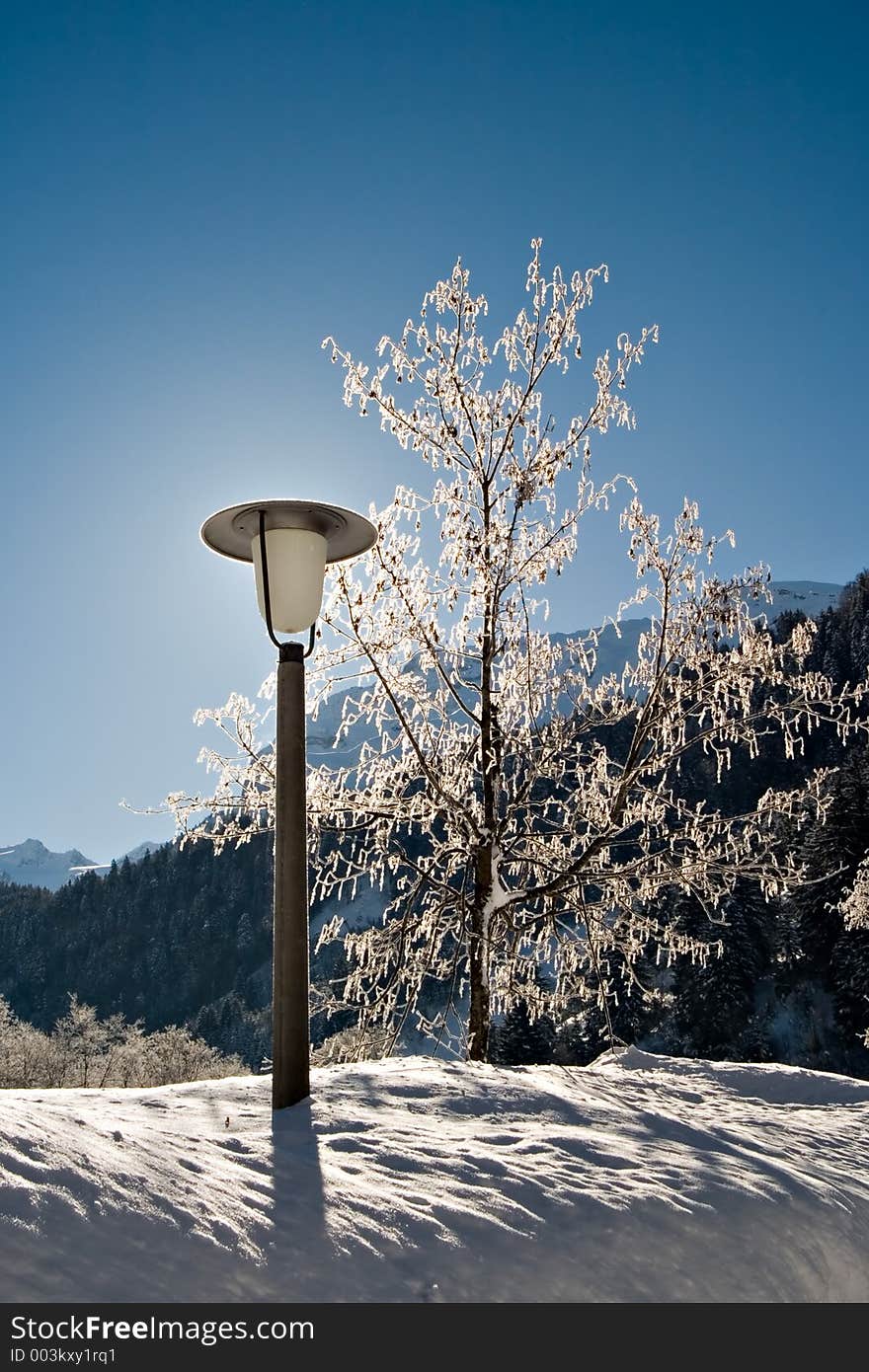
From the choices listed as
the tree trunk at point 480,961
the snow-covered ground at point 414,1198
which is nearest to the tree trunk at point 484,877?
the tree trunk at point 480,961

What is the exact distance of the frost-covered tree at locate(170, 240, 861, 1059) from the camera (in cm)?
648

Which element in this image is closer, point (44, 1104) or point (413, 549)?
point (44, 1104)

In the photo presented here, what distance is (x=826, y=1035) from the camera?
157 feet

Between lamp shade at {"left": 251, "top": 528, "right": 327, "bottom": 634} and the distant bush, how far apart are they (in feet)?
145

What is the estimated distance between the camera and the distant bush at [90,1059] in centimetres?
4453

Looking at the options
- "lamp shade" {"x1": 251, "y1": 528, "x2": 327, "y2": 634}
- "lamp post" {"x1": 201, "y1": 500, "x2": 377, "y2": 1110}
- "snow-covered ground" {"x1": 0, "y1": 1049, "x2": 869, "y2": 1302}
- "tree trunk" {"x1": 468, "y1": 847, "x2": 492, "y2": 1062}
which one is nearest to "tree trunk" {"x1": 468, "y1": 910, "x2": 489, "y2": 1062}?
"tree trunk" {"x1": 468, "y1": 847, "x2": 492, "y2": 1062}

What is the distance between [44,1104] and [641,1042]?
54.1m

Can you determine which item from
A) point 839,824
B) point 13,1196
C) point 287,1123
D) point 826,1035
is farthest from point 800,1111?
point 826,1035

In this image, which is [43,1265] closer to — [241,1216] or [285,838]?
[241,1216]

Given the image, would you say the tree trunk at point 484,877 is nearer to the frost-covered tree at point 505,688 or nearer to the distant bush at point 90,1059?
the frost-covered tree at point 505,688

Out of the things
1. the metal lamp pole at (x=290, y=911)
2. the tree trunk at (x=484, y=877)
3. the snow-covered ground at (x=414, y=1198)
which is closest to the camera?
the snow-covered ground at (x=414, y=1198)

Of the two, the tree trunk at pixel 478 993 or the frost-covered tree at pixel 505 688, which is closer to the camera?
the tree trunk at pixel 478 993

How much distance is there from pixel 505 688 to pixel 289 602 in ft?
10.8

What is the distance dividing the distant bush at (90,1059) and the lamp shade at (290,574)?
44.2 meters
